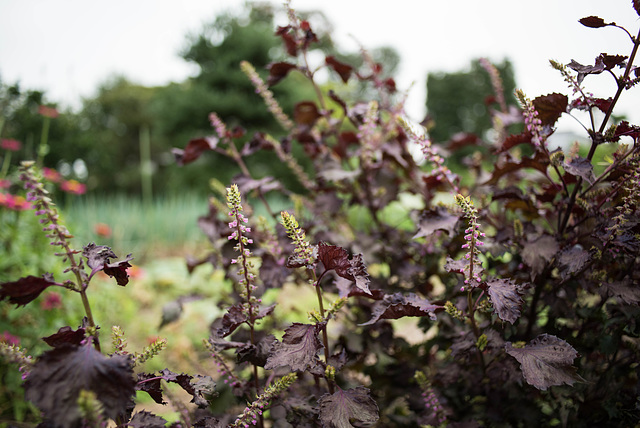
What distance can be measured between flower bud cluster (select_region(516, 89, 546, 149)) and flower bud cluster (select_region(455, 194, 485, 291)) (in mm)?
314

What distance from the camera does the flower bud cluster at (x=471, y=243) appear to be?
809 mm

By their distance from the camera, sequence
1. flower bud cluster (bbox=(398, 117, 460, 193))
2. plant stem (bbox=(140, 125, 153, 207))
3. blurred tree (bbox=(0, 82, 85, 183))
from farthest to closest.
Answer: plant stem (bbox=(140, 125, 153, 207)), blurred tree (bbox=(0, 82, 85, 183)), flower bud cluster (bbox=(398, 117, 460, 193))

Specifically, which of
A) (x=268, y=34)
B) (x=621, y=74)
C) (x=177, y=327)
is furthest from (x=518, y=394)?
(x=268, y=34)

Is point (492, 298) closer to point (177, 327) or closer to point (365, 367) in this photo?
point (365, 367)

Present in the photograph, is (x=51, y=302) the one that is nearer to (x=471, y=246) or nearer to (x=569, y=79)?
(x=471, y=246)

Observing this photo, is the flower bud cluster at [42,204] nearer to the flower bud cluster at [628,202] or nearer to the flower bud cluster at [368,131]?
the flower bud cluster at [368,131]

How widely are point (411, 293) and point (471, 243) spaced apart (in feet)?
0.89

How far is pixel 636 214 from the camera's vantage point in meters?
0.95

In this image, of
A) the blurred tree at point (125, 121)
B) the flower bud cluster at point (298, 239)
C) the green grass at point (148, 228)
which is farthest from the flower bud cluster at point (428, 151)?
the blurred tree at point (125, 121)

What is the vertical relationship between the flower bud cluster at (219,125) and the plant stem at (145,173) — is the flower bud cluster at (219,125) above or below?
below

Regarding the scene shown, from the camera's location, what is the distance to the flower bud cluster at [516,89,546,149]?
0.98m

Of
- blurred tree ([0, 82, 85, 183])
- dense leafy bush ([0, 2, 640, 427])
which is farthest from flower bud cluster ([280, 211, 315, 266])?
blurred tree ([0, 82, 85, 183])

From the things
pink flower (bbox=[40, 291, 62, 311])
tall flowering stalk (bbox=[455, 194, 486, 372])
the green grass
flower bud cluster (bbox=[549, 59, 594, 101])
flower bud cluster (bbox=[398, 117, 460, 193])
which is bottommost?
tall flowering stalk (bbox=[455, 194, 486, 372])

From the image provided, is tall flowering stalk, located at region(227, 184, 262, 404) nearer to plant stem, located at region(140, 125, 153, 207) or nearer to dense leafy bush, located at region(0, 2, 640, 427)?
dense leafy bush, located at region(0, 2, 640, 427)
